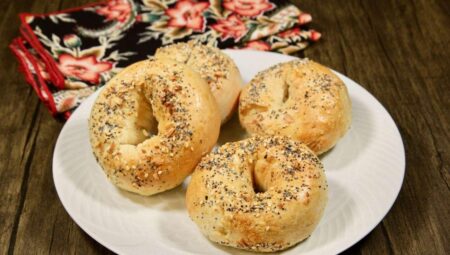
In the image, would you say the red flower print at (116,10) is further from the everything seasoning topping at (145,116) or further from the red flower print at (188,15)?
the everything seasoning topping at (145,116)

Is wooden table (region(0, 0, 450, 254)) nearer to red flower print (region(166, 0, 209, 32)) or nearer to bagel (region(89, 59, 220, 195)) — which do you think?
bagel (region(89, 59, 220, 195))

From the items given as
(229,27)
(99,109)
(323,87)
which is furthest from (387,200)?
(229,27)

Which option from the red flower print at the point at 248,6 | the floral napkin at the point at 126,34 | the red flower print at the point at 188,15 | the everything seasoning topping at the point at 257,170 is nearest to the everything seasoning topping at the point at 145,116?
the everything seasoning topping at the point at 257,170

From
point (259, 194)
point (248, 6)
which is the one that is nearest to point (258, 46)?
point (248, 6)

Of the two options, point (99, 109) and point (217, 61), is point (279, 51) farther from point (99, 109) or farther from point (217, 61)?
point (99, 109)

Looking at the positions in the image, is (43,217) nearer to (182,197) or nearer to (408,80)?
(182,197)
